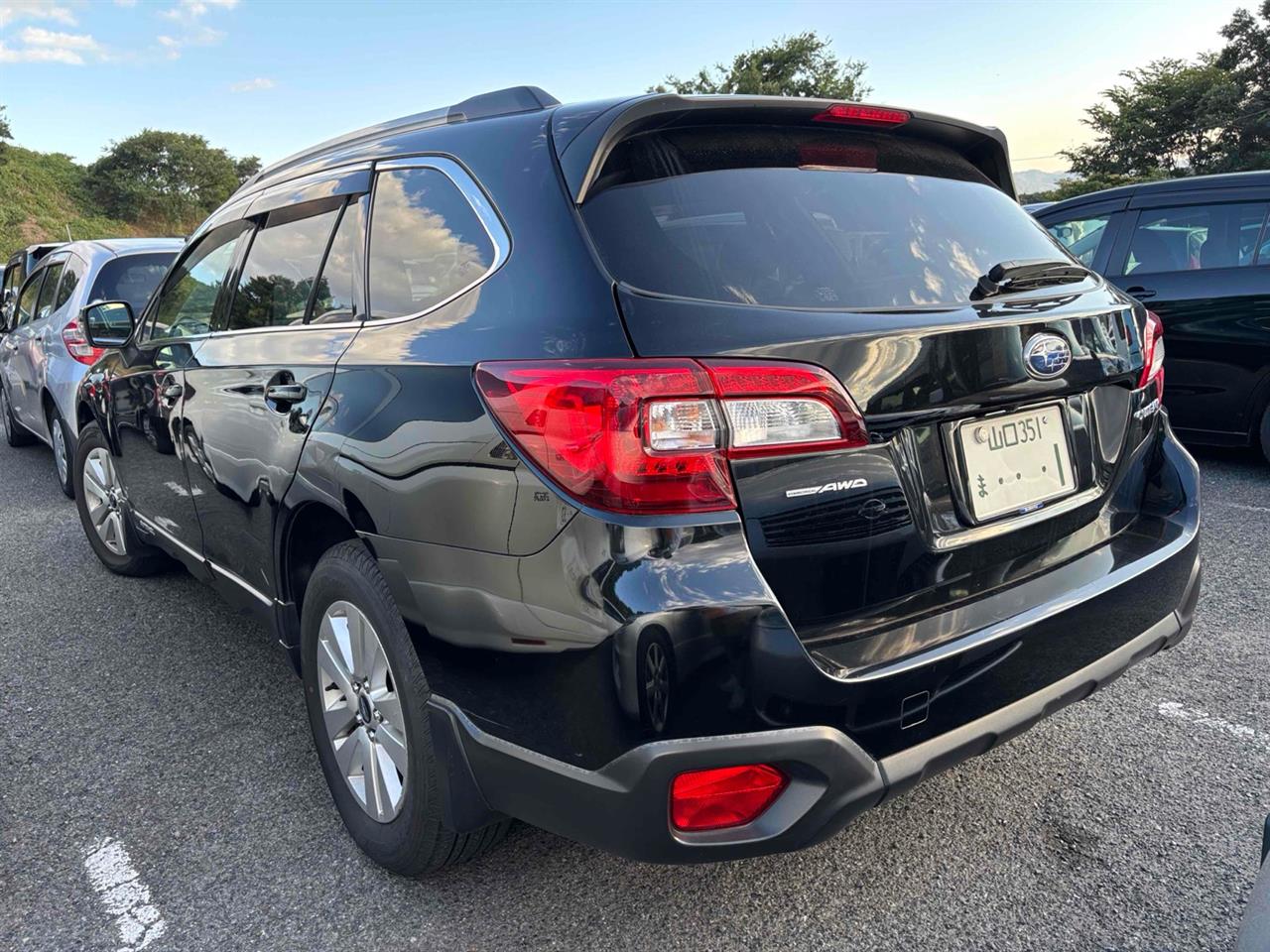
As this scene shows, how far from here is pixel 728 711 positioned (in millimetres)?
1550

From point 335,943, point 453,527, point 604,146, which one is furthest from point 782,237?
point 335,943

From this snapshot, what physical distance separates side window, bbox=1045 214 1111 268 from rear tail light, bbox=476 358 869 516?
511 centimetres

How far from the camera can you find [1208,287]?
544cm

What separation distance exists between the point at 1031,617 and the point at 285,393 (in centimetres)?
181

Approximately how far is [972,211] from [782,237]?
675 millimetres

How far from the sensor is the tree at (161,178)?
45031mm

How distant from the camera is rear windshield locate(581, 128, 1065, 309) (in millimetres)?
1765

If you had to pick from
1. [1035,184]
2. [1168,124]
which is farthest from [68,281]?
[1035,184]

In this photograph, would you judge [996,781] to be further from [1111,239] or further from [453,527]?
[1111,239]

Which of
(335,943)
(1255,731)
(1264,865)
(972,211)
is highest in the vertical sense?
(972,211)

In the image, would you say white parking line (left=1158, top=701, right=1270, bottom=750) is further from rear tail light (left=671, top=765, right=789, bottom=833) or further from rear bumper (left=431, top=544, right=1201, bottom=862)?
rear tail light (left=671, top=765, right=789, bottom=833)

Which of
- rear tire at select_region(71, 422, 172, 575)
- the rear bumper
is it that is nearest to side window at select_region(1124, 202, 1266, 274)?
the rear bumper

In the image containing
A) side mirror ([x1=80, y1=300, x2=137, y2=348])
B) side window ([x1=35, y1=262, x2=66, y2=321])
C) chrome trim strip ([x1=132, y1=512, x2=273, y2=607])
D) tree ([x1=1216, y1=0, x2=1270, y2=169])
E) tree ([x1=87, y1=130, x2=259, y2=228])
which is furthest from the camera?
tree ([x1=87, y1=130, x2=259, y2=228])

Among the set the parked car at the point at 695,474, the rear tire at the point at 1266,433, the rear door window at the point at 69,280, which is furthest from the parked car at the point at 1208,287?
the rear door window at the point at 69,280
